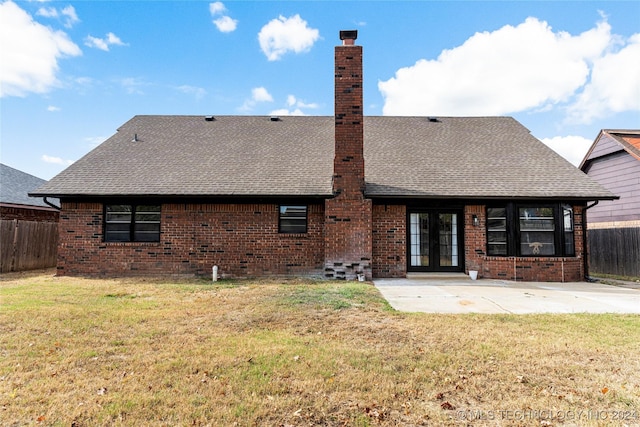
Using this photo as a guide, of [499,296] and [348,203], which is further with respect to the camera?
[348,203]

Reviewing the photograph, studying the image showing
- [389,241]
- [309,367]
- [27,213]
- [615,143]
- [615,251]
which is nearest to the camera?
[309,367]

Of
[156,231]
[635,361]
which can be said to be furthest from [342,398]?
[156,231]

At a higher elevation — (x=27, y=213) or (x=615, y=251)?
(x=27, y=213)

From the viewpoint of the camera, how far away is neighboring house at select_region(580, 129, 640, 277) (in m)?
12.0

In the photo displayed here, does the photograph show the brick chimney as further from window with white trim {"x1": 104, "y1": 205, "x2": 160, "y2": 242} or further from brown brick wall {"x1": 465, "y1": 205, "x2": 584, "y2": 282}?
window with white trim {"x1": 104, "y1": 205, "x2": 160, "y2": 242}

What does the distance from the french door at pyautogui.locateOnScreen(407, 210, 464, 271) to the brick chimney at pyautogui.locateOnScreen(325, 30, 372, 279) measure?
1747mm

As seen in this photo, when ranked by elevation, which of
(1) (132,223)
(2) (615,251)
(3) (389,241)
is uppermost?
(1) (132,223)

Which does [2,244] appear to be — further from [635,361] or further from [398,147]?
[635,361]

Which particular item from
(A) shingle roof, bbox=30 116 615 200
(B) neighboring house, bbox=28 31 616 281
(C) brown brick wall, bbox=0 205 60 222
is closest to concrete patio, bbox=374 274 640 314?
(B) neighboring house, bbox=28 31 616 281

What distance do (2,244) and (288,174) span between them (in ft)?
31.5

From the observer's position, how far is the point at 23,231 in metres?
11.5

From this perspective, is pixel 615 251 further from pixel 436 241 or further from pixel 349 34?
pixel 349 34

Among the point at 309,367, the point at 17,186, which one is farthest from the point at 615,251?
the point at 17,186

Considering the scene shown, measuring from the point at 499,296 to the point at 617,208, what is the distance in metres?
10.4
